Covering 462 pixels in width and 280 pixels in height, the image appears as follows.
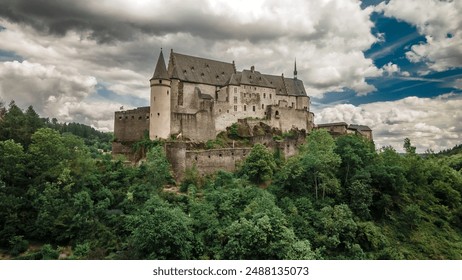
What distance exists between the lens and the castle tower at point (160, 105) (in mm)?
25250

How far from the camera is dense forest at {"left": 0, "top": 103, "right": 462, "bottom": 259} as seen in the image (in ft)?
45.1

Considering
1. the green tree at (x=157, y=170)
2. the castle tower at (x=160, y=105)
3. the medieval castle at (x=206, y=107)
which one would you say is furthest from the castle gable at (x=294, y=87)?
the green tree at (x=157, y=170)

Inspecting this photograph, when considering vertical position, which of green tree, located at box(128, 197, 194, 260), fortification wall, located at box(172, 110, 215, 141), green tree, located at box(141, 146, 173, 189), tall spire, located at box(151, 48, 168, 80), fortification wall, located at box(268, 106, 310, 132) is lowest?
green tree, located at box(128, 197, 194, 260)

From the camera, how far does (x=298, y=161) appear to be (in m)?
20.4

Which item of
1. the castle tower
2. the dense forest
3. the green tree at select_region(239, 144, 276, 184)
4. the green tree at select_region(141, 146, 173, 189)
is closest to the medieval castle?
the castle tower

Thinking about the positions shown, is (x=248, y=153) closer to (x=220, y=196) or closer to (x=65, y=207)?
(x=220, y=196)

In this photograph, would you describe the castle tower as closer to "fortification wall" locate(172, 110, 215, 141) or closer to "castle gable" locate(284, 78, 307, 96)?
"fortification wall" locate(172, 110, 215, 141)

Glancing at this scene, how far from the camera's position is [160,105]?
25.5 meters

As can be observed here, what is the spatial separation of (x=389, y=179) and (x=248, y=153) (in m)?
7.93

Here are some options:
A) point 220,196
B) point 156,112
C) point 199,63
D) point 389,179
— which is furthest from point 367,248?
point 199,63

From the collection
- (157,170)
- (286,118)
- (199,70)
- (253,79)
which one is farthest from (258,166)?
(253,79)

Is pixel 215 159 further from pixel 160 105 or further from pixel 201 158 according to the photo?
pixel 160 105

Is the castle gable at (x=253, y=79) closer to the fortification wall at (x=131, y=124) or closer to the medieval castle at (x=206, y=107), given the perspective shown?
the medieval castle at (x=206, y=107)

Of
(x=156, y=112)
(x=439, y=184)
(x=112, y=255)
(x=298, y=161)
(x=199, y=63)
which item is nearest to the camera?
(x=112, y=255)
